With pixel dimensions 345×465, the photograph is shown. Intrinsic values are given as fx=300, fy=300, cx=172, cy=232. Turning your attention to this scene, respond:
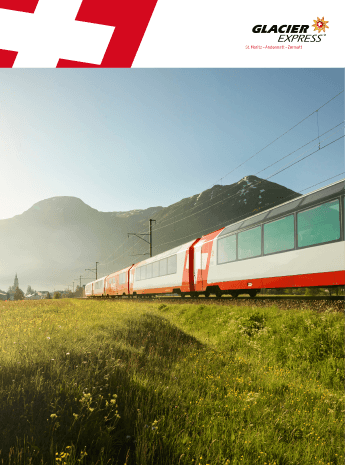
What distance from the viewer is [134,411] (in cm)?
427

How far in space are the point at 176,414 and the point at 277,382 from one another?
3351mm

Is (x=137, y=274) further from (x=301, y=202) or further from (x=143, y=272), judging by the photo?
(x=301, y=202)

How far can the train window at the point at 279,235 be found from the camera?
427 inches

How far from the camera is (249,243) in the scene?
12977 millimetres

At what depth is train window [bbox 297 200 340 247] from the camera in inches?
362

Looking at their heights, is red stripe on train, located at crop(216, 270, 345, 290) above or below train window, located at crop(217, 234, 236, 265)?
below

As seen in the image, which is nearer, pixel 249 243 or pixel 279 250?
pixel 279 250

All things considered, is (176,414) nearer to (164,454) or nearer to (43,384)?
(164,454)

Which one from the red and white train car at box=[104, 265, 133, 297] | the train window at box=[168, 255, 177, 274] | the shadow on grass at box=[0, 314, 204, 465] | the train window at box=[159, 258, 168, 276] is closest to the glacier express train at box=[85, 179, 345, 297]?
the train window at box=[168, 255, 177, 274]

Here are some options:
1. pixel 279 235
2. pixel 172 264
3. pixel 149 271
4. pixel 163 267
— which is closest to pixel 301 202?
pixel 279 235

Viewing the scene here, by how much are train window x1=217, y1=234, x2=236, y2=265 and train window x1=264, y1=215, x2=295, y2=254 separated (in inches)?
89.5

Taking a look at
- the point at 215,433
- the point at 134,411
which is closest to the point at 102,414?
the point at 134,411

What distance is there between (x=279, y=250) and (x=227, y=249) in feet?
12.0

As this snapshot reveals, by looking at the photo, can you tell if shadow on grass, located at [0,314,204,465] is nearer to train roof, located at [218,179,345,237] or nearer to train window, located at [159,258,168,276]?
train roof, located at [218,179,345,237]
